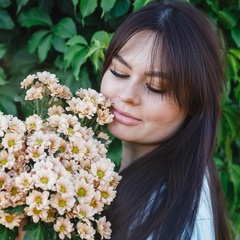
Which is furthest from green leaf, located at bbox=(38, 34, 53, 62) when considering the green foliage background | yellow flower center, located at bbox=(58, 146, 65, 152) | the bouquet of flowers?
yellow flower center, located at bbox=(58, 146, 65, 152)

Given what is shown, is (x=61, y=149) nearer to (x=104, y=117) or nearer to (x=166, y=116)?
(x=104, y=117)

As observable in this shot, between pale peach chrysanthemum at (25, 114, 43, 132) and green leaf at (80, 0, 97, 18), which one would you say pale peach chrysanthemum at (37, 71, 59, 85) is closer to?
pale peach chrysanthemum at (25, 114, 43, 132)

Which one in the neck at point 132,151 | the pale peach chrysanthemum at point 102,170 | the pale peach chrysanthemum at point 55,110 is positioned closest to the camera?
the pale peach chrysanthemum at point 102,170

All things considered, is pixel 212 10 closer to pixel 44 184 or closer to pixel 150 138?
pixel 150 138

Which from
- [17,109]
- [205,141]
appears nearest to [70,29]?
[17,109]

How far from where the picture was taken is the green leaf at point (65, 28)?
203cm

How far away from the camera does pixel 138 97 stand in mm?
1491

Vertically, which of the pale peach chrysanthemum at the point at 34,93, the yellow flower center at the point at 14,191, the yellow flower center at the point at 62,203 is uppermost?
the pale peach chrysanthemum at the point at 34,93

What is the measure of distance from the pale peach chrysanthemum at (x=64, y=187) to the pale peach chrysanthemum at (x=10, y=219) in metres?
0.12

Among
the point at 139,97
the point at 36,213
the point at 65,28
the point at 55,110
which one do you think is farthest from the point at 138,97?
the point at 65,28

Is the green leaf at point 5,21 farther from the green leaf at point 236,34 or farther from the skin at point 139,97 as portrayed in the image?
the green leaf at point 236,34

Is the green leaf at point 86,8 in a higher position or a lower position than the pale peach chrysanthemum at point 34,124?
higher

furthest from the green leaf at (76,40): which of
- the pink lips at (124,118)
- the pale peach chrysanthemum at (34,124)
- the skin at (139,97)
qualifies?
the pale peach chrysanthemum at (34,124)

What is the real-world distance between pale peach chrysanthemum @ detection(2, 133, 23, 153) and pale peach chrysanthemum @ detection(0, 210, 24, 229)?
134 millimetres
